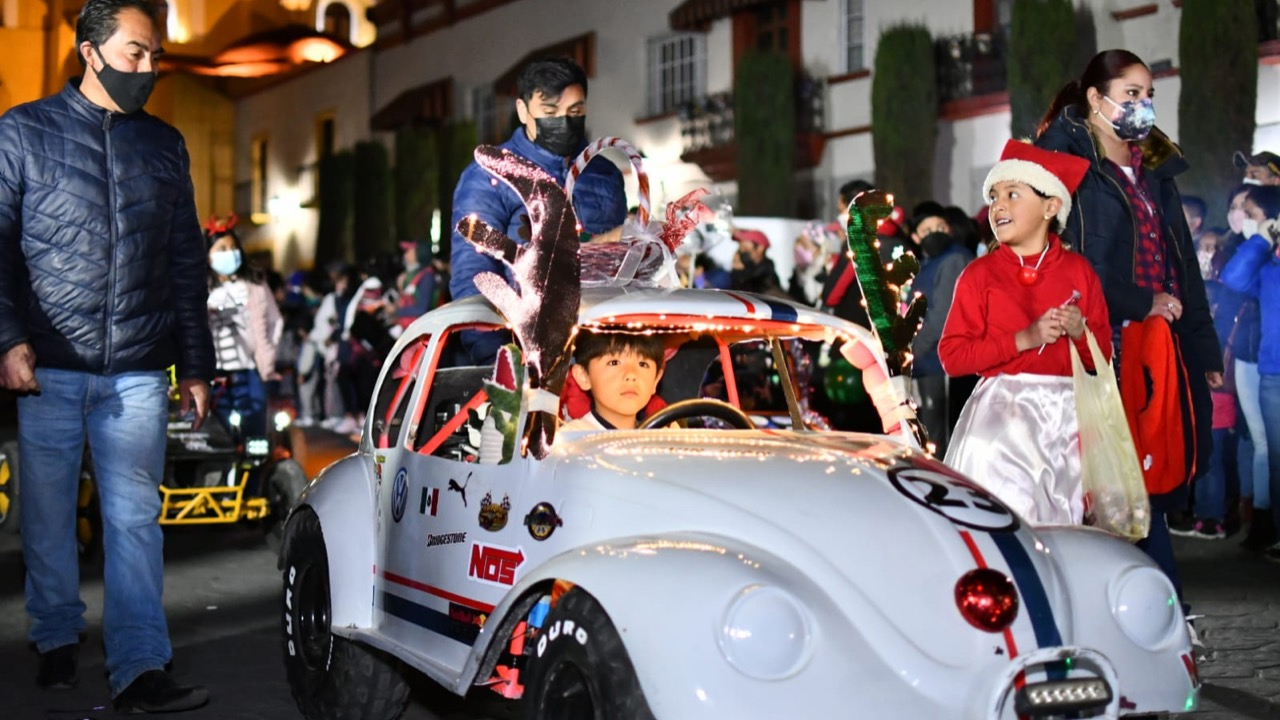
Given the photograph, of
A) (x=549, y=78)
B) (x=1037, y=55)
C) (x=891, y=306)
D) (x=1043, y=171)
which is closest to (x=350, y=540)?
(x=891, y=306)

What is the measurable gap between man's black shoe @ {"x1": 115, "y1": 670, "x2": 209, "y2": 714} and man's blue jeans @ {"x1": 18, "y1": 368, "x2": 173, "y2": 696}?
0.17 ft

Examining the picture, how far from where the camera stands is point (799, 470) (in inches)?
197

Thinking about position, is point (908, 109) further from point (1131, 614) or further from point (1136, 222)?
point (1131, 614)

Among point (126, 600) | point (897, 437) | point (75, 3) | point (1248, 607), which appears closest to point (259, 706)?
point (126, 600)

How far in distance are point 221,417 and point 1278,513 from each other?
6687 mm

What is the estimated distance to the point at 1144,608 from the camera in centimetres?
489

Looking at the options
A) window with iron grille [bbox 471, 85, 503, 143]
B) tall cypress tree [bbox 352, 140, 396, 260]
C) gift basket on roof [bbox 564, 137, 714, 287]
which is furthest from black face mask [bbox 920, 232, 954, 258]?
tall cypress tree [bbox 352, 140, 396, 260]

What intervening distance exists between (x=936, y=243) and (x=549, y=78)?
5684 mm

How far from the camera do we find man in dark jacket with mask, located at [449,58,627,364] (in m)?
7.24

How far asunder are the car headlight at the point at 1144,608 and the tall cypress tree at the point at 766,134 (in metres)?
24.6

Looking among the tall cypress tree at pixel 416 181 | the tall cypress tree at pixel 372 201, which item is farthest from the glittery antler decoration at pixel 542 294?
the tall cypress tree at pixel 372 201

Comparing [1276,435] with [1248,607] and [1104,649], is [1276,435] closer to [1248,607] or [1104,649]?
[1248,607]

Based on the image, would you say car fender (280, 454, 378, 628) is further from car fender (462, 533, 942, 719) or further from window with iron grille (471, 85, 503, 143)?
window with iron grille (471, 85, 503, 143)

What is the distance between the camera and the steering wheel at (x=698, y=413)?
Result: 19.8 feet
